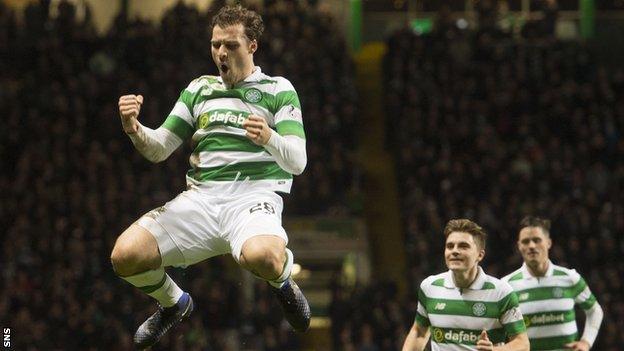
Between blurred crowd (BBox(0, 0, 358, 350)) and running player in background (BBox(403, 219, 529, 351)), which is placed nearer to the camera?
running player in background (BBox(403, 219, 529, 351))

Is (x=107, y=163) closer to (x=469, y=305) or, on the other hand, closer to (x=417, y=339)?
(x=417, y=339)

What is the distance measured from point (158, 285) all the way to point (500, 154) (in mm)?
10098

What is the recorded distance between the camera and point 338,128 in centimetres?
1625

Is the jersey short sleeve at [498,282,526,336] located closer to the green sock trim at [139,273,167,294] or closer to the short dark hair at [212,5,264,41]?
the green sock trim at [139,273,167,294]

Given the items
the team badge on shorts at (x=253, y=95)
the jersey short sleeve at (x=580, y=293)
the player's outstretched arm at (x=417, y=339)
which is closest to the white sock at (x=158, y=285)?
the team badge on shorts at (x=253, y=95)

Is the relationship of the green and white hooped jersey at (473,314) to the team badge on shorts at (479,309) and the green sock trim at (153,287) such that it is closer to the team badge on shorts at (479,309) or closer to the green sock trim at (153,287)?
the team badge on shorts at (479,309)

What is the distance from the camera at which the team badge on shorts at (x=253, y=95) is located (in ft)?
21.0

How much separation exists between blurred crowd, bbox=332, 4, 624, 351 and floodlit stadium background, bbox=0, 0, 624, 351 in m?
0.03

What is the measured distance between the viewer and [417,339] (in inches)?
299

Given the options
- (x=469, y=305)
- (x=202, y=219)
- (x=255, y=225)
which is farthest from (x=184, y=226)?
(x=469, y=305)

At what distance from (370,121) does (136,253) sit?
40.9 ft

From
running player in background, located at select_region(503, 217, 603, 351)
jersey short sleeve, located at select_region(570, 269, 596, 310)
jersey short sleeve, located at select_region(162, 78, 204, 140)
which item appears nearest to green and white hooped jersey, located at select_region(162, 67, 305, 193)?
jersey short sleeve, located at select_region(162, 78, 204, 140)

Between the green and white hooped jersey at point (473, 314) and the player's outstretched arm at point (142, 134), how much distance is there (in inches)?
85.9

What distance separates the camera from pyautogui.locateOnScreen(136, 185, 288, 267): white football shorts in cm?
630
